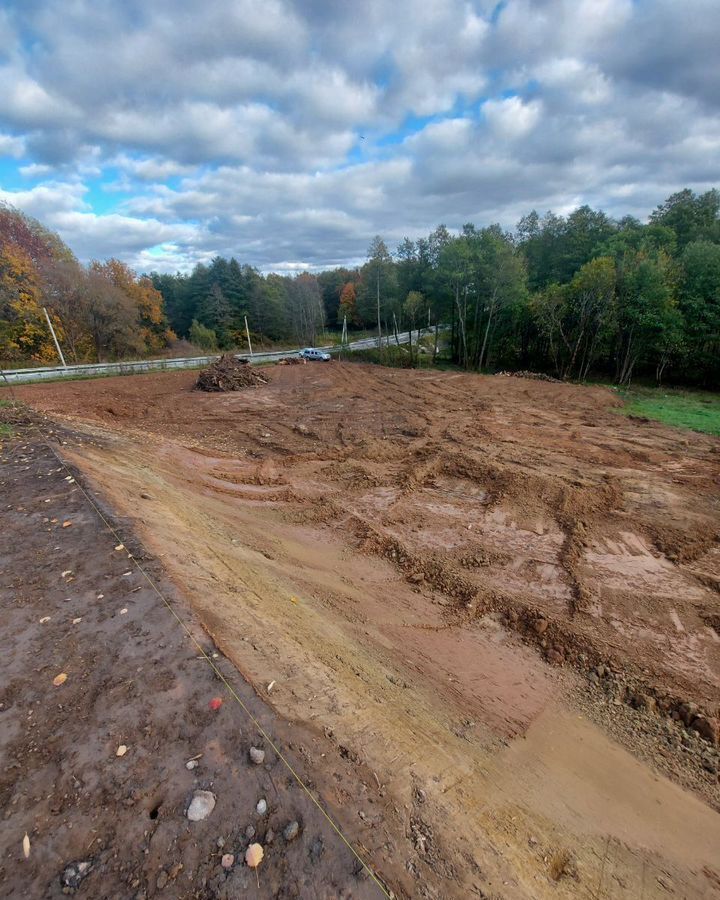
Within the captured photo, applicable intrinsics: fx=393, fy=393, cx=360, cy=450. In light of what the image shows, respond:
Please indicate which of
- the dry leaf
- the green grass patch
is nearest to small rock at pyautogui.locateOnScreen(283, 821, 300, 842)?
the dry leaf

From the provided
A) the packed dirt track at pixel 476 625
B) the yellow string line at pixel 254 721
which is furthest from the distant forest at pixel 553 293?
the yellow string line at pixel 254 721

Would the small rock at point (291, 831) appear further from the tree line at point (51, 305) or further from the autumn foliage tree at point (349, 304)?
the autumn foliage tree at point (349, 304)

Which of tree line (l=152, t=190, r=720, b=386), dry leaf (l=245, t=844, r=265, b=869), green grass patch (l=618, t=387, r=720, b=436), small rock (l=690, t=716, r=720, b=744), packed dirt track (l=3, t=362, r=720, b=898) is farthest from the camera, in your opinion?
tree line (l=152, t=190, r=720, b=386)

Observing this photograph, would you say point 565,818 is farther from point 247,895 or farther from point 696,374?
point 696,374

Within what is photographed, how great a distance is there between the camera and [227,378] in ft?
78.8

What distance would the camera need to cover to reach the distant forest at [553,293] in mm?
22891

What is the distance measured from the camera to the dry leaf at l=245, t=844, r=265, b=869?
2.43 metres

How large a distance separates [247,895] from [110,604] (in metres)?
3.35

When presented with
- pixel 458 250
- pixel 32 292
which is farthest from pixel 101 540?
pixel 32 292

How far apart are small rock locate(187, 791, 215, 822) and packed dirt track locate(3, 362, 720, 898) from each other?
0.76m

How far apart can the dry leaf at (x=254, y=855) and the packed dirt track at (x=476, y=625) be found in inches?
22.6

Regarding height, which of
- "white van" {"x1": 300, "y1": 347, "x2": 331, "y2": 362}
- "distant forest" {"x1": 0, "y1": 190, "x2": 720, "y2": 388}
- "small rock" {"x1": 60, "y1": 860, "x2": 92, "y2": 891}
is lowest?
"white van" {"x1": 300, "y1": 347, "x2": 331, "y2": 362}

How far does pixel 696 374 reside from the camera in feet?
79.8

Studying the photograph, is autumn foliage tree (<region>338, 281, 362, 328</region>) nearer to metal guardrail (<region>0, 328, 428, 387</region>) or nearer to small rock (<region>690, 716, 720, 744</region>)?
metal guardrail (<region>0, 328, 428, 387</region>)
